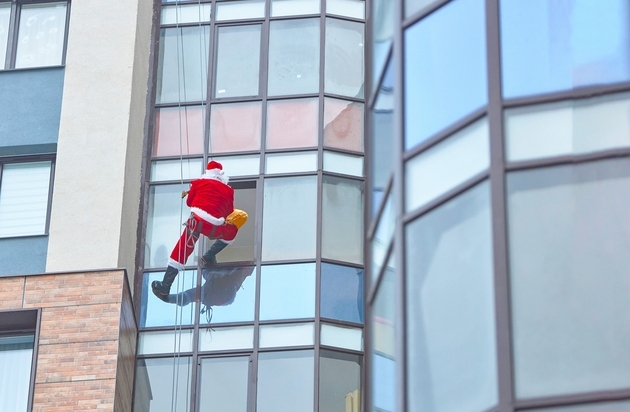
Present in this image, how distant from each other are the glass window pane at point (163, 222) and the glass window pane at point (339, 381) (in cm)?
281

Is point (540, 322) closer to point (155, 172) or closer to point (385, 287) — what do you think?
point (385, 287)

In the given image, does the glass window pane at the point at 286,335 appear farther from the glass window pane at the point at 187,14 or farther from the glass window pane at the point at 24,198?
the glass window pane at the point at 187,14

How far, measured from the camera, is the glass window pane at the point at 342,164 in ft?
72.5

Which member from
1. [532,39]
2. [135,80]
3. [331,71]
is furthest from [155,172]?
[532,39]

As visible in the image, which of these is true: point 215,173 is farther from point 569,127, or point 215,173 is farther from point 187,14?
point 569,127

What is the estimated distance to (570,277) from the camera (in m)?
11.4

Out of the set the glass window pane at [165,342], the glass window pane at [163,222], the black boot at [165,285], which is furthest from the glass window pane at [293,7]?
the glass window pane at [165,342]

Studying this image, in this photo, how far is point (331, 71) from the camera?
904 inches

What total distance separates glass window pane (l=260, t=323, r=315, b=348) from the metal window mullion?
8.87 meters

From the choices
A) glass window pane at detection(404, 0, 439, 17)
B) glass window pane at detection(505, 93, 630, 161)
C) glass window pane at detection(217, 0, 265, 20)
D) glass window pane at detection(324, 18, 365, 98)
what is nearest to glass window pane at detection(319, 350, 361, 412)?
glass window pane at detection(324, 18, 365, 98)

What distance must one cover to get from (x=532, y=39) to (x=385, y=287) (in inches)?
107

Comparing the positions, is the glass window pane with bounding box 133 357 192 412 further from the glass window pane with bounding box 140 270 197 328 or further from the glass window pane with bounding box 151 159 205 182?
the glass window pane with bounding box 151 159 205 182

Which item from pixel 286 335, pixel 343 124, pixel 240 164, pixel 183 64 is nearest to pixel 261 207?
pixel 240 164

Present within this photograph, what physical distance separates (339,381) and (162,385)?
262 cm
